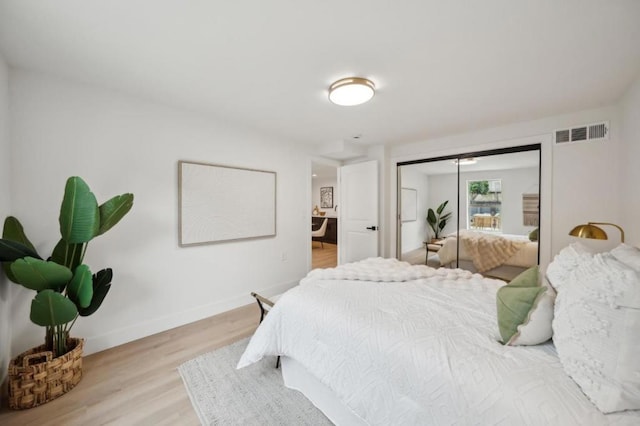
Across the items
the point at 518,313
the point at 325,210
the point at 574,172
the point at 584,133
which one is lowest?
the point at 518,313

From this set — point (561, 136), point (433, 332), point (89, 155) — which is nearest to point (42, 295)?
point (89, 155)

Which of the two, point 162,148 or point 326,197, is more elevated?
point 162,148

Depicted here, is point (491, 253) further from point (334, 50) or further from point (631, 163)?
point (334, 50)

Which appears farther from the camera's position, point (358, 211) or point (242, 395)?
point (358, 211)

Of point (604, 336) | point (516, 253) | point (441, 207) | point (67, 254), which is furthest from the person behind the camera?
point (441, 207)

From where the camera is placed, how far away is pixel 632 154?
2.15 m

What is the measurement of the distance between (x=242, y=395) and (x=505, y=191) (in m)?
3.69

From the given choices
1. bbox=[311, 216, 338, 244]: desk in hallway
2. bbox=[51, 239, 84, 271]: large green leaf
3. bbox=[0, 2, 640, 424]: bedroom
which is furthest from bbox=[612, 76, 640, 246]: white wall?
bbox=[311, 216, 338, 244]: desk in hallway

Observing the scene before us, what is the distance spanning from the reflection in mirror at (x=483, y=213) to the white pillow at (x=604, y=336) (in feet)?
8.10

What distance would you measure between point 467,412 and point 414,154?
11.8 ft

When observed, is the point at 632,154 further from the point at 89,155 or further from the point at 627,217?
the point at 89,155

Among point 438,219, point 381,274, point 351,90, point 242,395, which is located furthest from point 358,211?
point 242,395

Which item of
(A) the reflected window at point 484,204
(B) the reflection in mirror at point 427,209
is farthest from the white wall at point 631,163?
(B) the reflection in mirror at point 427,209

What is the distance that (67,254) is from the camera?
186 cm
